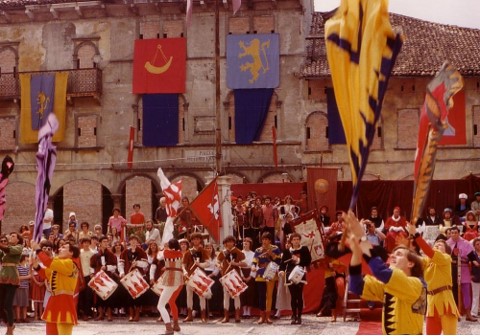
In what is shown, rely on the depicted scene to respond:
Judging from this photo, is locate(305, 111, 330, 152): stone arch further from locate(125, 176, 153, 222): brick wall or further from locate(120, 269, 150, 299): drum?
locate(120, 269, 150, 299): drum

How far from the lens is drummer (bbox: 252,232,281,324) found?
17.4 m

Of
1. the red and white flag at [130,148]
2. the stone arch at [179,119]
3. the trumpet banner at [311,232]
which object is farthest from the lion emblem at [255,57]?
the trumpet banner at [311,232]

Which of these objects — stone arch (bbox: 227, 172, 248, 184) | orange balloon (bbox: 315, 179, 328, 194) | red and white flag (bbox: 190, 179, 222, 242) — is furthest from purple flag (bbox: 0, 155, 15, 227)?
stone arch (bbox: 227, 172, 248, 184)

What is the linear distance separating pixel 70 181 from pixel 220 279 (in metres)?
21.1

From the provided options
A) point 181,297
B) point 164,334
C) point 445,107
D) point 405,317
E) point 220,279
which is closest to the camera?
point 445,107

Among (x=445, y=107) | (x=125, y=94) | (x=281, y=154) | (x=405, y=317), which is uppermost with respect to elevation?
(x=125, y=94)

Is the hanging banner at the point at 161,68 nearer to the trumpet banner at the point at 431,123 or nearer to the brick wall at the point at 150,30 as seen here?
the brick wall at the point at 150,30

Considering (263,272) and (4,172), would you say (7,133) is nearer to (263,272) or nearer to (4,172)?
(263,272)

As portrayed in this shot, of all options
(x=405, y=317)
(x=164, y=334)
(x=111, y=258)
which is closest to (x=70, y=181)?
(x=111, y=258)

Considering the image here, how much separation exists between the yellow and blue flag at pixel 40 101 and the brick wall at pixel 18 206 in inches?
78.8

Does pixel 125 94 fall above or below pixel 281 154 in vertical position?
above

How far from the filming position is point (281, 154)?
36.1 metres

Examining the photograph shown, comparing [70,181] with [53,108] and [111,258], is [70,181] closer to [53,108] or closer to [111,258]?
[53,108]

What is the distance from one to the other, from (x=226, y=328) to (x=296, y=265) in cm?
180
